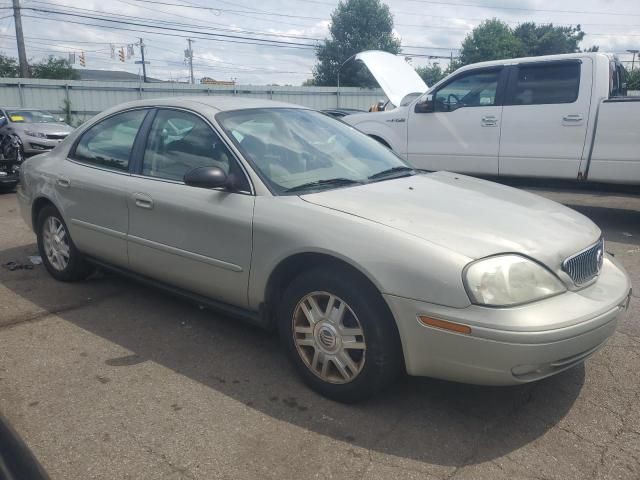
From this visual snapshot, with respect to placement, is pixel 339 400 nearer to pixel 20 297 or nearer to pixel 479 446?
pixel 479 446

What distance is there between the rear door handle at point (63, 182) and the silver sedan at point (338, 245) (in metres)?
0.01

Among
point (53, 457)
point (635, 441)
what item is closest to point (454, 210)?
point (635, 441)

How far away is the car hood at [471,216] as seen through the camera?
8.89 ft

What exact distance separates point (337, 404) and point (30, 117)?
45.5ft

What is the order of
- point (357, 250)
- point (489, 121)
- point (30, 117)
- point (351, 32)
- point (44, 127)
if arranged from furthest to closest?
point (351, 32) → point (30, 117) → point (44, 127) → point (489, 121) → point (357, 250)

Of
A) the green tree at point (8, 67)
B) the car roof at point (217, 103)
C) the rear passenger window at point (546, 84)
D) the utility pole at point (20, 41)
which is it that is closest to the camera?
the car roof at point (217, 103)

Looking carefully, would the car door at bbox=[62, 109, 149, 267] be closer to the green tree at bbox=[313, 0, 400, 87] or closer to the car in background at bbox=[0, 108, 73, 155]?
the car in background at bbox=[0, 108, 73, 155]

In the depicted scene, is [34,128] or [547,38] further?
[547,38]

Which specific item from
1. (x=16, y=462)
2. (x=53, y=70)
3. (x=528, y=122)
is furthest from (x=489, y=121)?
(x=53, y=70)

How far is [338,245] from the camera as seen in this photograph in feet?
9.27

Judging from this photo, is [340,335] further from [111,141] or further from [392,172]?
[111,141]

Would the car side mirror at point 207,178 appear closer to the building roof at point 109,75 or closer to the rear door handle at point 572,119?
the rear door handle at point 572,119

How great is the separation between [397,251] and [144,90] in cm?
2429

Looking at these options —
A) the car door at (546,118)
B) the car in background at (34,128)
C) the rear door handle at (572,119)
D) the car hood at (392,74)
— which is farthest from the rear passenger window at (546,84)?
the car in background at (34,128)
